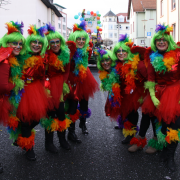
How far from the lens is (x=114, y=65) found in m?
3.54

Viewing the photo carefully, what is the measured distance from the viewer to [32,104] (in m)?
2.89

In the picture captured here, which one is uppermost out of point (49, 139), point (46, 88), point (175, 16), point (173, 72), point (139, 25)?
point (139, 25)

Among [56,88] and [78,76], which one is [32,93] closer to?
[56,88]

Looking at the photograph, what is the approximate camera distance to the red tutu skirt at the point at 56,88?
3.25 metres

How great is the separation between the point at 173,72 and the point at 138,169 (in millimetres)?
1315

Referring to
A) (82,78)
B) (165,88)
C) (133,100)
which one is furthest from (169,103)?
(82,78)

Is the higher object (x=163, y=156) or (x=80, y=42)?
(x=80, y=42)

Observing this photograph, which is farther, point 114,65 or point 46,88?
point 114,65

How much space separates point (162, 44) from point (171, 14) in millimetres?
17864

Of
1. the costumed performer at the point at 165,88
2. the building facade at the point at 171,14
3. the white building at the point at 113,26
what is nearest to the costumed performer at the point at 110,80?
the costumed performer at the point at 165,88

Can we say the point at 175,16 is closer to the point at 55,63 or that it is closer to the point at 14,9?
the point at 14,9

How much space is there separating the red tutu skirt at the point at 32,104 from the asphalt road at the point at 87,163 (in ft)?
2.03

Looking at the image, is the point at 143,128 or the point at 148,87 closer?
the point at 148,87

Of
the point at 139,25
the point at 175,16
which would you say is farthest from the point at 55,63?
the point at 139,25
